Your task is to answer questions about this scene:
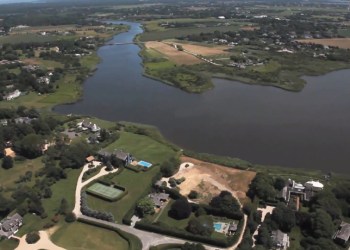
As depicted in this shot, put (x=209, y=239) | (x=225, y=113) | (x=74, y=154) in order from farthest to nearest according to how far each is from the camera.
A: (x=225, y=113) → (x=74, y=154) → (x=209, y=239)

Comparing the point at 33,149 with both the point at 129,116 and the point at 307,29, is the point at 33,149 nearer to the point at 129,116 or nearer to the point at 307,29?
the point at 129,116

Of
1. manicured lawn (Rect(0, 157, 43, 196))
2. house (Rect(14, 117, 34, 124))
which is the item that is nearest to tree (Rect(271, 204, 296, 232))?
manicured lawn (Rect(0, 157, 43, 196))

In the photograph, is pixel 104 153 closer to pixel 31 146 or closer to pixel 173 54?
pixel 31 146

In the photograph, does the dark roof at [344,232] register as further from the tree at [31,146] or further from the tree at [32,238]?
the tree at [31,146]

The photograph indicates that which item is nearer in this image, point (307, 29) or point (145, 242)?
point (145, 242)

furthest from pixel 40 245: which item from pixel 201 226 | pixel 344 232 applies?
pixel 344 232

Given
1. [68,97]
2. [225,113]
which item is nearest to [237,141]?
[225,113]
